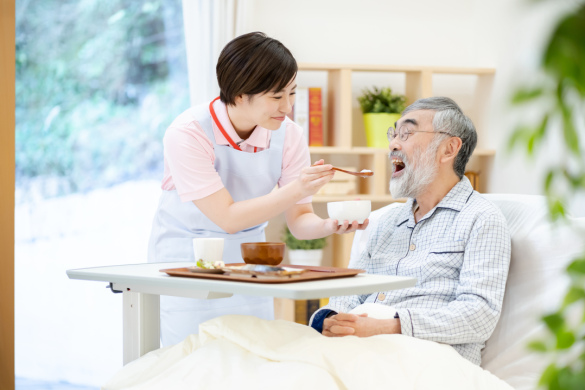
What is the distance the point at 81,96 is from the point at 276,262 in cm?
262

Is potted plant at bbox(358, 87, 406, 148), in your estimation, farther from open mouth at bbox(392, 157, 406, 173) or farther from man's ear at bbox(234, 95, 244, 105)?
man's ear at bbox(234, 95, 244, 105)

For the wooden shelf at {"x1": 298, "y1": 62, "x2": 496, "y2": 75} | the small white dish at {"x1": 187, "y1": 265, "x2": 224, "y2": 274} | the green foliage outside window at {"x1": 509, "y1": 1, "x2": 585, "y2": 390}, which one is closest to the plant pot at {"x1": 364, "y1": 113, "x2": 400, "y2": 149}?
the wooden shelf at {"x1": 298, "y1": 62, "x2": 496, "y2": 75}

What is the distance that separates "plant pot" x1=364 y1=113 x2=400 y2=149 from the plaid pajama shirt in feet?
5.07

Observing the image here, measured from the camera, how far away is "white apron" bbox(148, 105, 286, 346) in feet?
6.25

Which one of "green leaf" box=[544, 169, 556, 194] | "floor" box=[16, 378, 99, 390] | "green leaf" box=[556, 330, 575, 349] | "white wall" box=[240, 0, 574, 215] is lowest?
"floor" box=[16, 378, 99, 390]

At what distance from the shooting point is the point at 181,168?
1863mm

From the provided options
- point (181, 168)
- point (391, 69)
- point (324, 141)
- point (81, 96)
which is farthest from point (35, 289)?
point (391, 69)

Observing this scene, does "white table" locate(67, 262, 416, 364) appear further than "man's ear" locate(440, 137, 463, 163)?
No

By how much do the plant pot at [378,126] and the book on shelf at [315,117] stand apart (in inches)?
10.8

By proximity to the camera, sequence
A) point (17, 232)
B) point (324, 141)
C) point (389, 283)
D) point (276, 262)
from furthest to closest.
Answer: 1. point (324, 141)
2. point (17, 232)
3. point (276, 262)
4. point (389, 283)

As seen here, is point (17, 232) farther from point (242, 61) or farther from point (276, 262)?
point (276, 262)

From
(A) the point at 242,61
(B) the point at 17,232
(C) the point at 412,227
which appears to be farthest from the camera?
(B) the point at 17,232

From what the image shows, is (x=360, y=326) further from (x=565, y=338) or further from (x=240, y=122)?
(x=565, y=338)

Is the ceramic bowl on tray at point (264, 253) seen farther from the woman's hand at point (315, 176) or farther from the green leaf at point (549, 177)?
the green leaf at point (549, 177)
